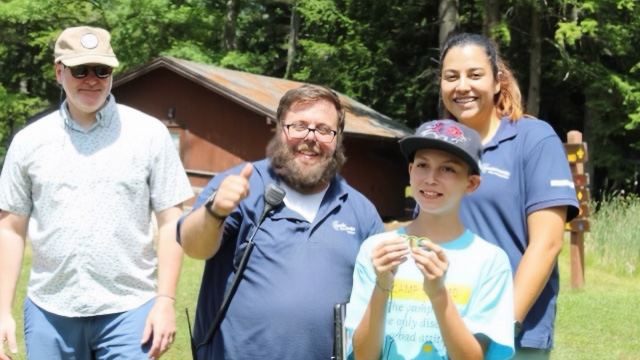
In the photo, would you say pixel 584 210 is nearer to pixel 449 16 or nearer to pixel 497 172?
pixel 497 172

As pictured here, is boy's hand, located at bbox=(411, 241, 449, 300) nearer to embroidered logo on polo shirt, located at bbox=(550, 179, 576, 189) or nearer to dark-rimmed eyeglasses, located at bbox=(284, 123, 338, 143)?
embroidered logo on polo shirt, located at bbox=(550, 179, 576, 189)

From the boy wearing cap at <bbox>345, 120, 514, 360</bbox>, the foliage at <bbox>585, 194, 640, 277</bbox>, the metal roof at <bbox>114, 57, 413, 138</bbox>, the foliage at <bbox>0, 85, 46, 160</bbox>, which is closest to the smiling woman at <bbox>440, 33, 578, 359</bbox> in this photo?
the boy wearing cap at <bbox>345, 120, 514, 360</bbox>

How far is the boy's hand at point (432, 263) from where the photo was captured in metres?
2.44

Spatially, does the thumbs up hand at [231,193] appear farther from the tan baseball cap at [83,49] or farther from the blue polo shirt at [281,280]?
the tan baseball cap at [83,49]

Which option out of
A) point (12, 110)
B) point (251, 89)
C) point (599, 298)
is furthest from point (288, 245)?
point (12, 110)

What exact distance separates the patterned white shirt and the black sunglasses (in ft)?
0.47

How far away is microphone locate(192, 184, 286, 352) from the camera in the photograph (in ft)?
11.5

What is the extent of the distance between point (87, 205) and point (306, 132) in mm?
937

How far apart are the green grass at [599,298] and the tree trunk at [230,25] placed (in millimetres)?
21691

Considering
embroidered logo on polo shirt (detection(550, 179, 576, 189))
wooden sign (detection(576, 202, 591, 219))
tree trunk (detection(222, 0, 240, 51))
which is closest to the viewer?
embroidered logo on polo shirt (detection(550, 179, 576, 189))

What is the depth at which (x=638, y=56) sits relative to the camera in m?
26.0

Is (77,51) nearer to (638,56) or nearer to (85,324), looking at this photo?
(85,324)

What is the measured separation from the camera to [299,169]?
359 centimetres

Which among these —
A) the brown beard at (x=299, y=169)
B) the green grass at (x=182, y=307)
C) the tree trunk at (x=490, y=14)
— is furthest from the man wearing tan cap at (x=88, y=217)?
the tree trunk at (x=490, y=14)
